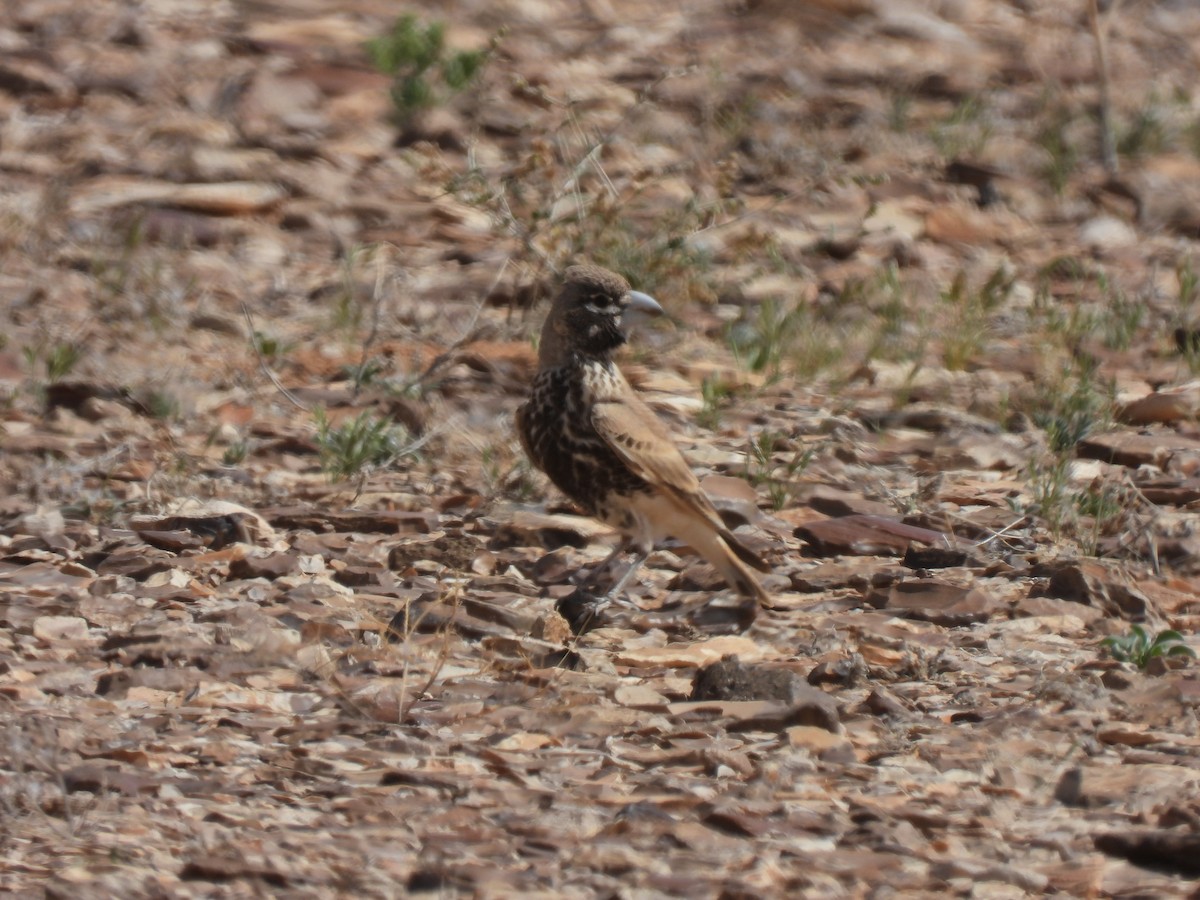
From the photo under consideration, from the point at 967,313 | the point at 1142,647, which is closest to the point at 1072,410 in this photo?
the point at 967,313

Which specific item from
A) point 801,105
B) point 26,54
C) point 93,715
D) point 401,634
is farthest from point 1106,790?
point 26,54

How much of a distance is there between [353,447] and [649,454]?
1.27 metres

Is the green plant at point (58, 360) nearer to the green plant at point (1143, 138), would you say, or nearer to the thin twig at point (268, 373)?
the thin twig at point (268, 373)

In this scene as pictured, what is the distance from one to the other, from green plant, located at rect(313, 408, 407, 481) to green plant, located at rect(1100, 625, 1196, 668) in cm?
256

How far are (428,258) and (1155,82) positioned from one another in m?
5.00

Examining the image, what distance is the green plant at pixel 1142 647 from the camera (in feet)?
16.8

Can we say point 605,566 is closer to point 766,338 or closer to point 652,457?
point 652,457

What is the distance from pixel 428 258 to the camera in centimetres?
933

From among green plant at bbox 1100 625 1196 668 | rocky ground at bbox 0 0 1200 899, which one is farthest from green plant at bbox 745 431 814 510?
green plant at bbox 1100 625 1196 668

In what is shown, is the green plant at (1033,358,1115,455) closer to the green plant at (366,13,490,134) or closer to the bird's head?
the bird's head

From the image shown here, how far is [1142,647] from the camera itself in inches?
202

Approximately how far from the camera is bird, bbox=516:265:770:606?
5.88 m

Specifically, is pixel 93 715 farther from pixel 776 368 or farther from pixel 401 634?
pixel 776 368

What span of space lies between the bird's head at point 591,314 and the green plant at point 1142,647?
1.87 metres
